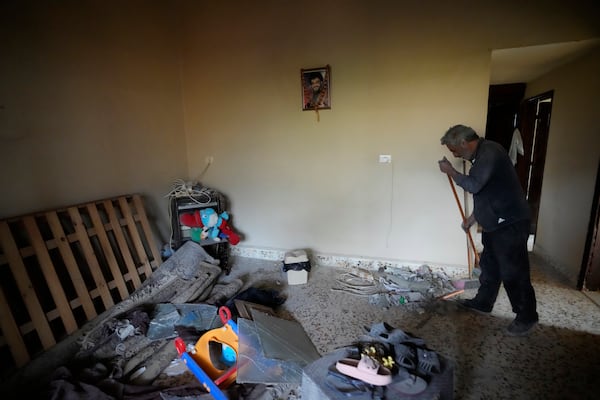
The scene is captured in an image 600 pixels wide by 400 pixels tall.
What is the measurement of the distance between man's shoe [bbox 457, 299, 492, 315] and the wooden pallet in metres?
2.71

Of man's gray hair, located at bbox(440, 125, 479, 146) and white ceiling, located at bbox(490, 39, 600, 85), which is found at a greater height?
white ceiling, located at bbox(490, 39, 600, 85)

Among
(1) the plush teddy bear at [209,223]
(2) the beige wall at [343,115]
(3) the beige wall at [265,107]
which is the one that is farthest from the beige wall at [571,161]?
(1) the plush teddy bear at [209,223]

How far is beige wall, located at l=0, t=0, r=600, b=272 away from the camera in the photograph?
2.08 meters

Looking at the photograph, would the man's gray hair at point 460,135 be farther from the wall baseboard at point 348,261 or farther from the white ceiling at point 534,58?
the wall baseboard at point 348,261

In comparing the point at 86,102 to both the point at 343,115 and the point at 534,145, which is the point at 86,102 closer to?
the point at 343,115

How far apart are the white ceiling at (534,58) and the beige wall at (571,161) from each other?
0.32 feet

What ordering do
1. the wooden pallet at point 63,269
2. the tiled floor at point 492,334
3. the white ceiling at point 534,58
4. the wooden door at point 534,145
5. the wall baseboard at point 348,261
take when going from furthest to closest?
the wooden door at point 534,145
the wall baseboard at point 348,261
the white ceiling at point 534,58
the wooden pallet at point 63,269
the tiled floor at point 492,334

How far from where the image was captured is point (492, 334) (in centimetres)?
203

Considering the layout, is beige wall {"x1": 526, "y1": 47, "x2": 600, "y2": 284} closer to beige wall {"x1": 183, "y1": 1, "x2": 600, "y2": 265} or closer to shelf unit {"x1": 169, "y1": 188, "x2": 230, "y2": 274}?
beige wall {"x1": 183, "y1": 1, "x2": 600, "y2": 265}

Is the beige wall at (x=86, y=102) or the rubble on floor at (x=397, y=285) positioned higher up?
the beige wall at (x=86, y=102)

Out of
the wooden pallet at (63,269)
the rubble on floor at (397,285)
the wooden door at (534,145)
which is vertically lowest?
the rubble on floor at (397,285)

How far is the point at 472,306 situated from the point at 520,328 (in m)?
0.35

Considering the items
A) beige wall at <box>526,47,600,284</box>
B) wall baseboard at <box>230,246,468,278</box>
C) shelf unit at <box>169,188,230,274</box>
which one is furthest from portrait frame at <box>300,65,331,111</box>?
beige wall at <box>526,47,600,284</box>

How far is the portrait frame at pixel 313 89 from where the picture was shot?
282cm
